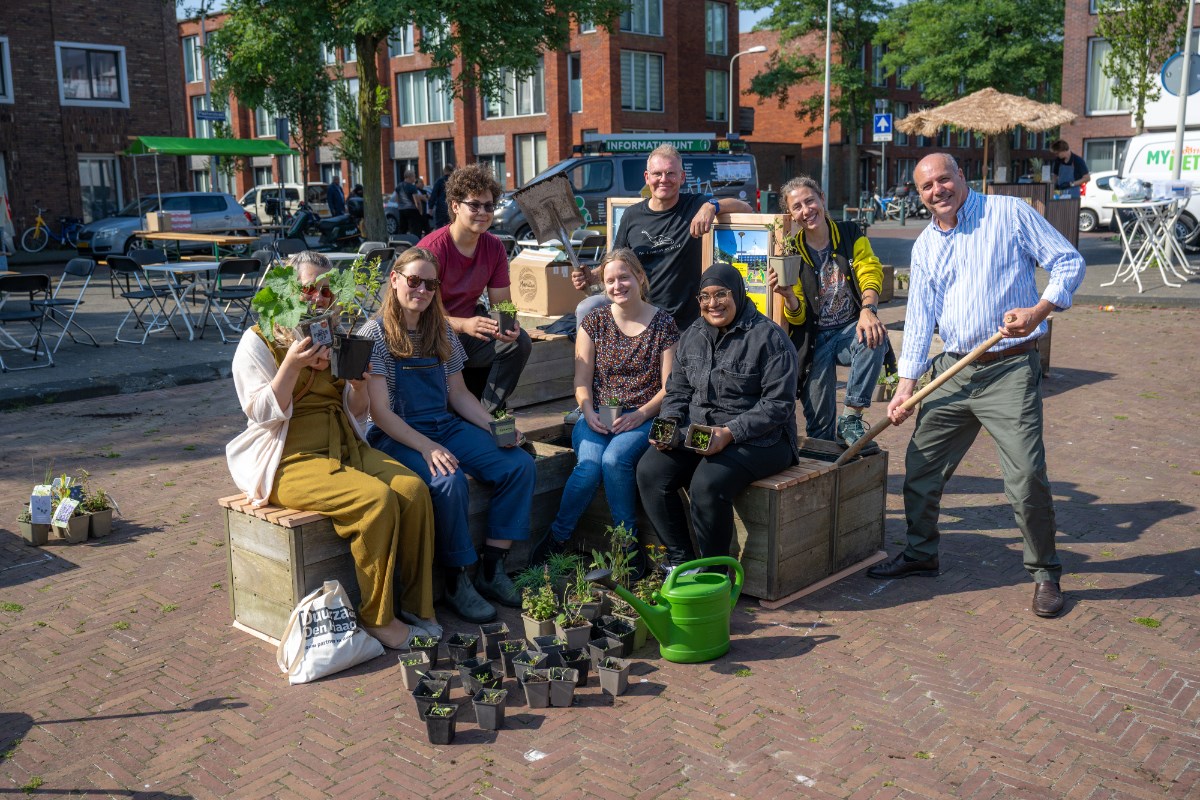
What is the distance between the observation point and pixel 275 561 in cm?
473

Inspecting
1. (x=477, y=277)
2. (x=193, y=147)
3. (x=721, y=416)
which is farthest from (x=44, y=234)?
(x=721, y=416)

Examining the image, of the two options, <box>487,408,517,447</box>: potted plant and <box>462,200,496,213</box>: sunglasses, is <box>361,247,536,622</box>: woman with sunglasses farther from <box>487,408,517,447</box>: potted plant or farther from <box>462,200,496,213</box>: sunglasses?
<box>462,200,496,213</box>: sunglasses

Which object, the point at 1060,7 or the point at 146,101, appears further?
the point at 1060,7

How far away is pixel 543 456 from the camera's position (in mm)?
5656

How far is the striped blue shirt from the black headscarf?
880mm

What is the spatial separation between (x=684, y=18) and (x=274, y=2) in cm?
2535

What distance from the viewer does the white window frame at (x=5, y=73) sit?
27.1 meters

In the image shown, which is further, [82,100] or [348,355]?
[82,100]

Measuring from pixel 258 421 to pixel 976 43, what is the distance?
45357 mm

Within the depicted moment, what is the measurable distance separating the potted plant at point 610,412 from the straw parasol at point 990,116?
15.5 m

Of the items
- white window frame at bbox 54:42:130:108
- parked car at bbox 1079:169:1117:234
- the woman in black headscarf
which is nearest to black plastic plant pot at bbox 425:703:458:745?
the woman in black headscarf

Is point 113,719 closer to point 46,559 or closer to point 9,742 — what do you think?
point 9,742

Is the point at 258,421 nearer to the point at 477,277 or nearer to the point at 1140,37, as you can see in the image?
the point at 477,277

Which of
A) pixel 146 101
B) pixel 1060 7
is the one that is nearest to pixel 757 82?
pixel 1060 7
